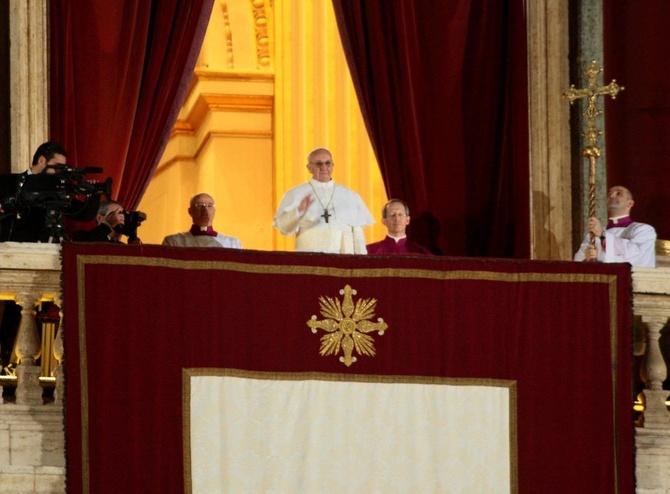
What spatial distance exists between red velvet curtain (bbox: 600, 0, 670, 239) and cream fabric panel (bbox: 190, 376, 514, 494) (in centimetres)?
242

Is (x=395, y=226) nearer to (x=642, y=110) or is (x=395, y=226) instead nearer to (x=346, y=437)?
(x=642, y=110)

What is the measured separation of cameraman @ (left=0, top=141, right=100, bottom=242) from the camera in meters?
7.34

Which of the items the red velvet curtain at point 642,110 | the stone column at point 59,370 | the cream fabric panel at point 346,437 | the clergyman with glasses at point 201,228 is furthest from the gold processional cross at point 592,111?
the stone column at point 59,370

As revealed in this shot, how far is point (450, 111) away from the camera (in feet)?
31.6

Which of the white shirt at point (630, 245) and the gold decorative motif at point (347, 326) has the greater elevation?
the white shirt at point (630, 245)

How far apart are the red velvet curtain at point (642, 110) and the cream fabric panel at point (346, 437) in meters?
2.42

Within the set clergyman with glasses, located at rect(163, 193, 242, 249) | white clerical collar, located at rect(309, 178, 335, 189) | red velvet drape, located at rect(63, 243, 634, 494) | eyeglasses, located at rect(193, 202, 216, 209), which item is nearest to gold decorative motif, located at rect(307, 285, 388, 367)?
red velvet drape, located at rect(63, 243, 634, 494)

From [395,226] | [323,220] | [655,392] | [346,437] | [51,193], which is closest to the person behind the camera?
[346,437]

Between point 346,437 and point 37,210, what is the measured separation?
1.75 meters

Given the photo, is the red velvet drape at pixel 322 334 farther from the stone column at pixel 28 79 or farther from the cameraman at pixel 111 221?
the stone column at pixel 28 79

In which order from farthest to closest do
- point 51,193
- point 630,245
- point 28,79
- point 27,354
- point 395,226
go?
point 28,79 < point 395,226 < point 630,245 < point 51,193 < point 27,354

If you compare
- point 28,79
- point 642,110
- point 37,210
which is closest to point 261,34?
point 28,79

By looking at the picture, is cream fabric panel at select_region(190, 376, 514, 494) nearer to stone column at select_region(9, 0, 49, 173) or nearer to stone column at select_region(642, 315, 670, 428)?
stone column at select_region(642, 315, 670, 428)

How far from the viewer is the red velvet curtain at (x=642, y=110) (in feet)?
30.3
